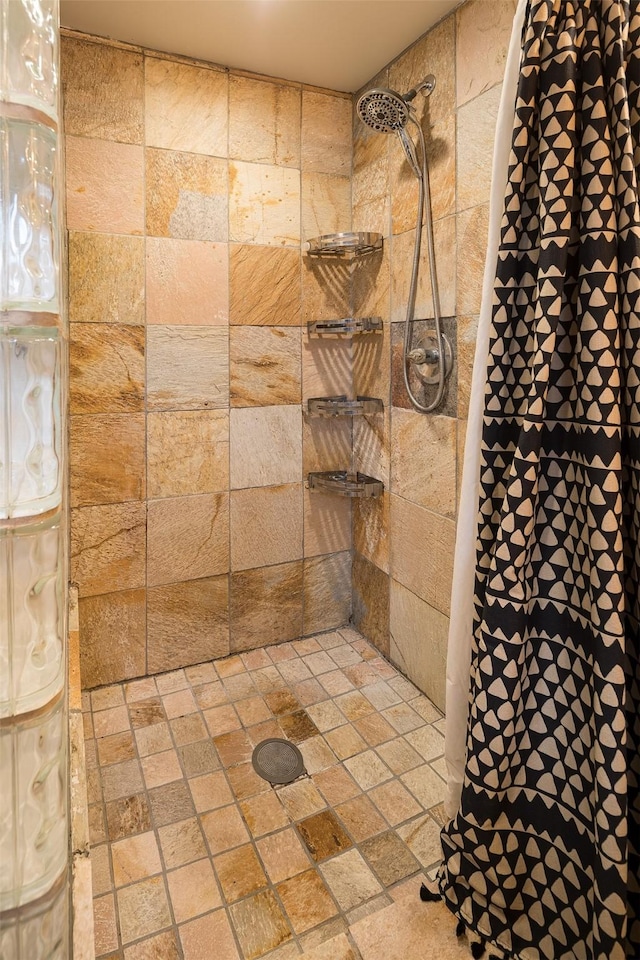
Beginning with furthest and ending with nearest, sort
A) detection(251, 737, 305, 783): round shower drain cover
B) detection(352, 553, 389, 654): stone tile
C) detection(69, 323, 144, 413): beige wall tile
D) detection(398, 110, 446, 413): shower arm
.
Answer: detection(352, 553, 389, 654): stone tile, detection(69, 323, 144, 413): beige wall tile, detection(398, 110, 446, 413): shower arm, detection(251, 737, 305, 783): round shower drain cover

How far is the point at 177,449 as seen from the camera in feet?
7.06

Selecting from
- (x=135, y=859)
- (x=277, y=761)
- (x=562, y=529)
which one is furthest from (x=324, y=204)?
(x=135, y=859)

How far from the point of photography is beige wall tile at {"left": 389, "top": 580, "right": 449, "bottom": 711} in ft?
6.49

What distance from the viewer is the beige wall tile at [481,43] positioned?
1.56 m

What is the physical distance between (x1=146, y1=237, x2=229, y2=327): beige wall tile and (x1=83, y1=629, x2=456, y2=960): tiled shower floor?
1.40m

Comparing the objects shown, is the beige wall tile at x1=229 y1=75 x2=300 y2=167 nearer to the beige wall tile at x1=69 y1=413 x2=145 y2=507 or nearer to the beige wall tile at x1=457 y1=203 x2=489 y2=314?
the beige wall tile at x1=457 y1=203 x2=489 y2=314

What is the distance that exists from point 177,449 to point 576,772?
64.8 inches

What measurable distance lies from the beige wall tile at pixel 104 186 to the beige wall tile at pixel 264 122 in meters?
0.40

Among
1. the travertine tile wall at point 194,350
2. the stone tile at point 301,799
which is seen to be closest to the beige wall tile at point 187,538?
the travertine tile wall at point 194,350

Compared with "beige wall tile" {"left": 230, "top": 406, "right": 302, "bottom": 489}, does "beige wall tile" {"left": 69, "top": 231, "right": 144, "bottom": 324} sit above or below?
above

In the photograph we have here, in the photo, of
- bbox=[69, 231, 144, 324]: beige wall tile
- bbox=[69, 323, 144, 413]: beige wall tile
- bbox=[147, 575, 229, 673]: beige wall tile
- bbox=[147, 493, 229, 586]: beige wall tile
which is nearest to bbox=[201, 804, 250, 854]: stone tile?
bbox=[147, 575, 229, 673]: beige wall tile

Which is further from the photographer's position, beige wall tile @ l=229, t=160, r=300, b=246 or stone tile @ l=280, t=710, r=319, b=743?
beige wall tile @ l=229, t=160, r=300, b=246

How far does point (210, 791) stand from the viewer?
64.0 inches

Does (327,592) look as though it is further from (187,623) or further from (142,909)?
(142,909)
